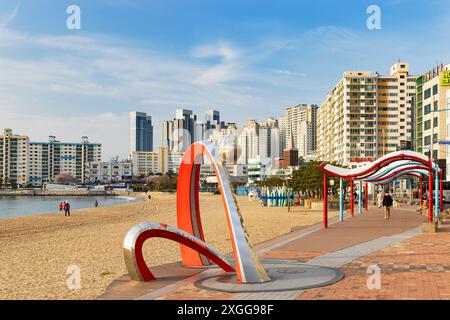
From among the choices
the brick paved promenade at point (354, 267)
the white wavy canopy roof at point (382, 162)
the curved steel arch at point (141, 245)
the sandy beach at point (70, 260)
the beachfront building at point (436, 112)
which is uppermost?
the beachfront building at point (436, 112)

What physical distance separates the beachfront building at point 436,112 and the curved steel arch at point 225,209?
50.3 meters

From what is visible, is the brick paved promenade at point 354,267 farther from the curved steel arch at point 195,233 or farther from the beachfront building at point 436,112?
the beachfront building at point 436,112

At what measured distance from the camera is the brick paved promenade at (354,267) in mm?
8672

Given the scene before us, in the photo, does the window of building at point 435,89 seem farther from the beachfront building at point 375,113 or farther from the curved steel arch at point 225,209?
the curved steel arch at point 225,209

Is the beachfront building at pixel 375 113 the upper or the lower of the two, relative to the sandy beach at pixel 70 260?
upper

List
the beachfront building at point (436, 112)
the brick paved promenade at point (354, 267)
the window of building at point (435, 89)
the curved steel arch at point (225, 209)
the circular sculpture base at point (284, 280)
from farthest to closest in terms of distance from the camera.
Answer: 1. the window of building at point (435, 89)
2. the beachfront building at point (436, 112)
3. the curved steel arch at point (225, 209)
4. the circular sculpture base at point (284, 280)
5. the brick paved promenade at point (354, 267)

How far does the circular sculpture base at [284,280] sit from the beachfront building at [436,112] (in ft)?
166

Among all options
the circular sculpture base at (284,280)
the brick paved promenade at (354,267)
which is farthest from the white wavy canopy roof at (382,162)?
the circular sculpture base at (284,280)

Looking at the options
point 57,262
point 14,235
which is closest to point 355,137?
point 14,235

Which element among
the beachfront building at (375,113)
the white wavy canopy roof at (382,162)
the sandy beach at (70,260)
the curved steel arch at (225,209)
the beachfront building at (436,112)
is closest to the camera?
the curved steel arch at (225,209)

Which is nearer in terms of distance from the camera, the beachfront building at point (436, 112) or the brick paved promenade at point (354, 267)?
the brick paved promenade at point (354, 267)

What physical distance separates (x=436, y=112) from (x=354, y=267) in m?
57.9
